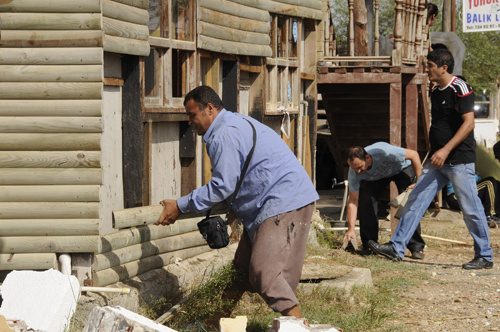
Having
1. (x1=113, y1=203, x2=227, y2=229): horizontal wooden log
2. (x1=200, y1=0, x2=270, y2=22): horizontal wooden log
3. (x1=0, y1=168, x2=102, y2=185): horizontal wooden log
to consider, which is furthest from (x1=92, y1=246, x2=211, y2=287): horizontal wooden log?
(x1=200, y1=0, x2=270, y2=22): horizontal wooden log

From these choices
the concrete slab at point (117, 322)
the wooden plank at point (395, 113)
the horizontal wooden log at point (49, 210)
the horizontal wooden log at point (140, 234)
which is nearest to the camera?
the concrete slab at point (117, 322)

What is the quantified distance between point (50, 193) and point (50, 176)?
0.13 metres

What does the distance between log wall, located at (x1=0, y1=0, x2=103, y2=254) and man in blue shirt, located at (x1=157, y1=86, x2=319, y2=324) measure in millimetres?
991

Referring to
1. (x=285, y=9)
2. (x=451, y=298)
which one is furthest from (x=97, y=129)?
(x=285, y=9)

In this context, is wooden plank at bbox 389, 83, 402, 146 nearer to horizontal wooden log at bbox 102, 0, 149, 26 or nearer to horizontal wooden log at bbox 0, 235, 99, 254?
horizontal wooden log at bbox 102, 0, 149, 26

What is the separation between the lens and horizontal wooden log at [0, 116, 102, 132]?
5480 mm

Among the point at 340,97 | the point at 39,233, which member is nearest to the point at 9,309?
the point at 39,233

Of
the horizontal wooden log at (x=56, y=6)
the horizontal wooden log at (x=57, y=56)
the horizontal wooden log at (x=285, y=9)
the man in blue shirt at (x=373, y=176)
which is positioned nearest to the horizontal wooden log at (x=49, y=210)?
the horizontal wooden log at (x=57, y=56)

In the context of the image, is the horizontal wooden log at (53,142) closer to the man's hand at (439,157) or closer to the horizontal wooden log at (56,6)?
the horizontal wooden log at (56,6)

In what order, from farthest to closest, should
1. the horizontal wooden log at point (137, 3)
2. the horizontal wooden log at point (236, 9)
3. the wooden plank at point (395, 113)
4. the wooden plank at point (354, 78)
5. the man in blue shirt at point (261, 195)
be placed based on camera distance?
the wooden plank at point (354, 78) → the wooden plank at point (395, 113) → the horizontal wooden log at point (236, 9) → the horizontal wooden log at point (137, 3) → the man in blue shirt at point (261, 195)

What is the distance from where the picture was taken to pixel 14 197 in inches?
217

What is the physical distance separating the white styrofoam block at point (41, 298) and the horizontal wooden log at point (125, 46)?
181 centimetres

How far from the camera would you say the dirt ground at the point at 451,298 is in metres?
5.98

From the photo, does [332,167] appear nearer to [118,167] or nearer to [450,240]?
[450,240]
